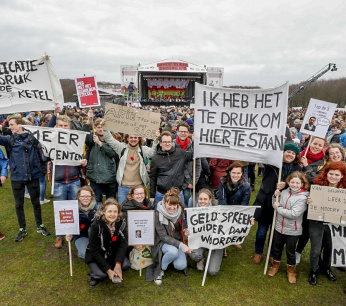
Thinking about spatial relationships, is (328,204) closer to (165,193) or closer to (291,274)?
(291,274)

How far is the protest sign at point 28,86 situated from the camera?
4891 mm

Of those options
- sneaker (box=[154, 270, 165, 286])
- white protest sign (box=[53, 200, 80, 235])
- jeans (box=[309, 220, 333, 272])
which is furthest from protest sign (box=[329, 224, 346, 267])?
white protest sign (box=[53, 200, 80, 235])

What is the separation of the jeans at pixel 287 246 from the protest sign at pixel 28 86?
15.0 feet

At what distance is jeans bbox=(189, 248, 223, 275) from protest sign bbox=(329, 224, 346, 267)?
163 cm

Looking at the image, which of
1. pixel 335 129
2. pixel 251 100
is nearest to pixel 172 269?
pixel 251 100

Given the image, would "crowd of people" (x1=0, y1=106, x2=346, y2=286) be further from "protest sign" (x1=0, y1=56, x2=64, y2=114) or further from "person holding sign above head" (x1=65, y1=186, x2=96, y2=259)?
"protest sign" (x1=0, y1=56, x2=64, y2=114)

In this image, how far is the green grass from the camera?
355cm

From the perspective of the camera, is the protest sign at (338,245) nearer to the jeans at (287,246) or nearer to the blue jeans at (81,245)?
the jeans at (287,246)

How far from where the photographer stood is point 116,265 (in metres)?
3.82

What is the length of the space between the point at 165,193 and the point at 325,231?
99.2 inches

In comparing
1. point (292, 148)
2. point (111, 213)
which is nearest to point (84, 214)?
point (111, 213)

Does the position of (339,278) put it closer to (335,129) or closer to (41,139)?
(41,139)

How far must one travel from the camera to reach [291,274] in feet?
13.0

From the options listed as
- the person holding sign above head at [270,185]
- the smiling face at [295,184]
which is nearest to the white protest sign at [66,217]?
the person holding sign above head at [270,185]
